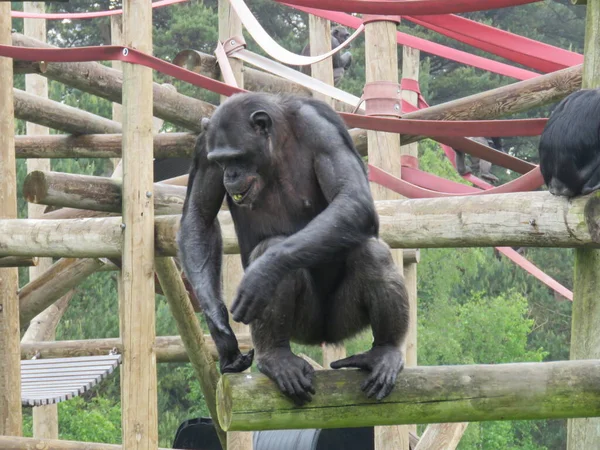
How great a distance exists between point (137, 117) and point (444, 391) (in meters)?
2.53

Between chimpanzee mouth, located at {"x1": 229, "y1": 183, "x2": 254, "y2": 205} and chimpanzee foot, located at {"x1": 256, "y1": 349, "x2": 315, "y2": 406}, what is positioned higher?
chimpanzee mouth, located at {"x1": 229, "y1": 183, "x2": 254, "y2": 205}

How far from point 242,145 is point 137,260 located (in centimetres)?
179

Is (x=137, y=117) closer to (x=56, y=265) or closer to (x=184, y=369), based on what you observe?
(x=56, y=265)

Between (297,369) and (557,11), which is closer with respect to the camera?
(297,369)

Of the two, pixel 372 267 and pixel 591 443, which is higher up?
pixel 372 267

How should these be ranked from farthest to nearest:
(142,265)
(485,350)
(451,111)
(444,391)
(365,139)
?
(485,350)
(365,139)
(451,111)
(142,265)
(444,391)

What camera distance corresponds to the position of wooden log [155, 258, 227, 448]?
564cm

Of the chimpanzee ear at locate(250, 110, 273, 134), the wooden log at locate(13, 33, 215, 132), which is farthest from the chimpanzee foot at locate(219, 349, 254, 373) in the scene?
the wooden log at locate(13, 33, 215, 132)

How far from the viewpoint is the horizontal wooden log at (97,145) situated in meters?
7.13

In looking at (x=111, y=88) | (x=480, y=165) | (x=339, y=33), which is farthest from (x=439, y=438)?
(x=339, y=33)

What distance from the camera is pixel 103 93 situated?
6.82 metres

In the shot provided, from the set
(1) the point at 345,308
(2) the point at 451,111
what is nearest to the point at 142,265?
(1) the point at 345,308

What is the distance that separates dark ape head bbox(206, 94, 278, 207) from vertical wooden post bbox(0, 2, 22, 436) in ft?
8.24

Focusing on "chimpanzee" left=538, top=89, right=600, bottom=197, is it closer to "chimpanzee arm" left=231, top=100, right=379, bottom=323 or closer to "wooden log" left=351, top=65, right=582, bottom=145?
"wooden log" left=351, top=65, right=582, bottom=145
